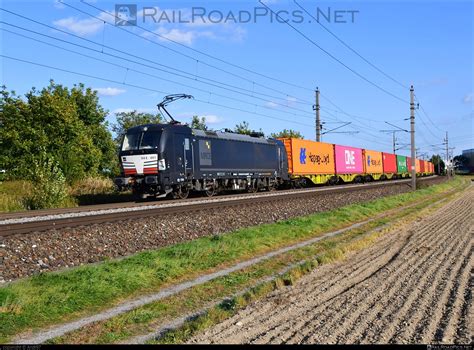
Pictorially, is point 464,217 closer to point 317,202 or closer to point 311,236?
point 317,202

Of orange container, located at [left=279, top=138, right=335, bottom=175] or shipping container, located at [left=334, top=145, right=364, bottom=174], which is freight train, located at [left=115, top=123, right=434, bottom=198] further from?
shipping container, located at [left=334, top=145, right=364, bottom=174]

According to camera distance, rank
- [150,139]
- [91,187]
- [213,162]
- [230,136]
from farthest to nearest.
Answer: [230,136] < [91,187] < [213,162] < [150,139]

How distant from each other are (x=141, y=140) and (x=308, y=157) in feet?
64.2

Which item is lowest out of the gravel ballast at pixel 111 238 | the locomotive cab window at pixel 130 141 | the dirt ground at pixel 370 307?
the dirt ground at pixel 370 307

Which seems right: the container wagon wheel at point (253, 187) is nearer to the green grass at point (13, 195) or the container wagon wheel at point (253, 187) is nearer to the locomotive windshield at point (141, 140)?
the locomotive windshield at point (141, 140)

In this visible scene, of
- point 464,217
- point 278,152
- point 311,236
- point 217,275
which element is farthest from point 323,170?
point 217,275

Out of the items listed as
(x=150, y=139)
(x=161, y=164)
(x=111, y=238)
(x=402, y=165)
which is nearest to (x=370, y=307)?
(x=111, y=238)

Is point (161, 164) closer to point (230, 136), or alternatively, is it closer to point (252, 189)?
point (230, 136)

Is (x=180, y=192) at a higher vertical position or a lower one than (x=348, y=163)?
lower

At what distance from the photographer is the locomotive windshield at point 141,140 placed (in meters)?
22.4

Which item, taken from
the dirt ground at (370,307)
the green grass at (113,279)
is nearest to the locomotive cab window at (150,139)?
the green grass at (113,279)

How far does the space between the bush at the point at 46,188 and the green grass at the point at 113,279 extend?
10496 millimetres

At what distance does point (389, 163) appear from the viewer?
63562 mm

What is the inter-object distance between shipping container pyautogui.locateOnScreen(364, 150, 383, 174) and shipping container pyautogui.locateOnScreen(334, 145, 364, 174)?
6.41ft
